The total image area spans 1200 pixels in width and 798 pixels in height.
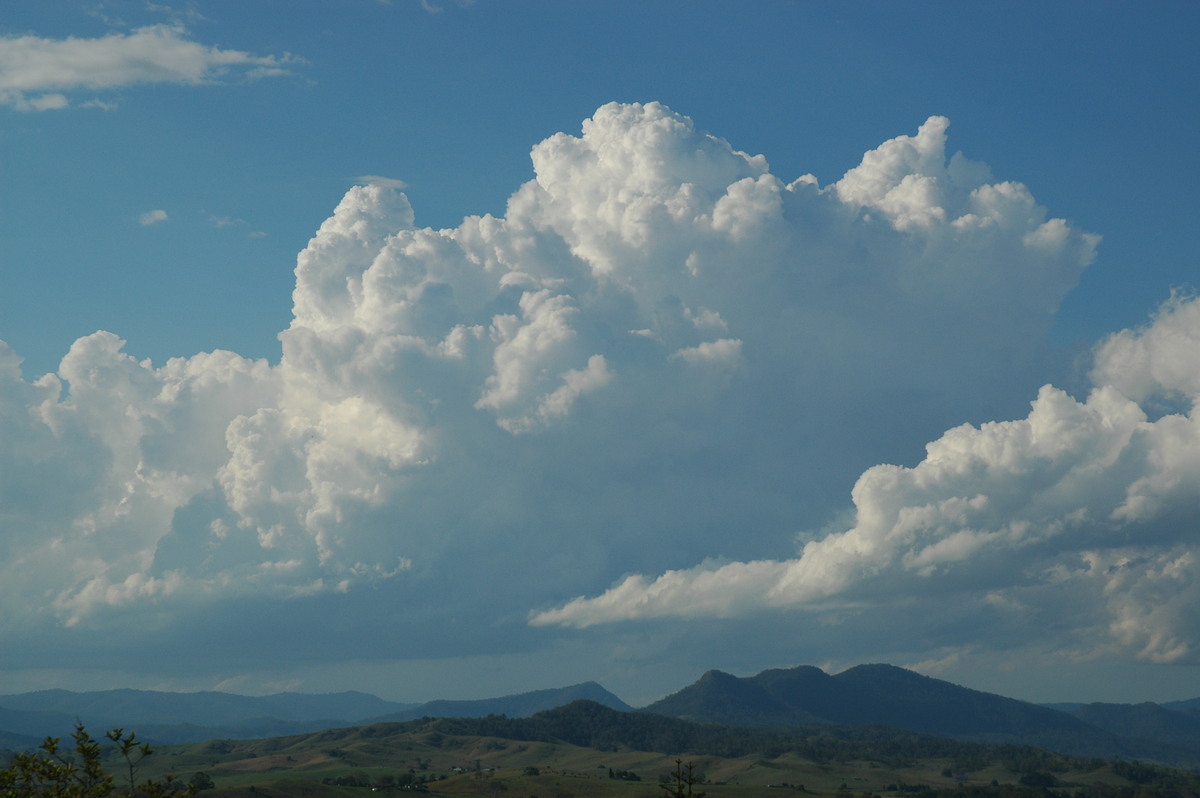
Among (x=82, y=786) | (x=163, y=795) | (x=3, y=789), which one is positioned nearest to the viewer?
→ (x=163, y=795)

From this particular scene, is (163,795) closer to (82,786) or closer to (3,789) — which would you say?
(82,786)

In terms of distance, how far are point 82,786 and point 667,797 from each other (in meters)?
42.1

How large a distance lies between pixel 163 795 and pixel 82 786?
6869 millimetres

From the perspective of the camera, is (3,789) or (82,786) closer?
(82,786)

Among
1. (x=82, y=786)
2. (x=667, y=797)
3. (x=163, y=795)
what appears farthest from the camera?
(x=667, y=797)

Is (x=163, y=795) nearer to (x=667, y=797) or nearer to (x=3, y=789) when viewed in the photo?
(x=3, y=789)

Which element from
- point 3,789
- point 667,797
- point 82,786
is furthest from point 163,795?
point 667,797

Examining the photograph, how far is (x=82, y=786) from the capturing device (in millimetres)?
56688

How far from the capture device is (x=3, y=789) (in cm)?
6034

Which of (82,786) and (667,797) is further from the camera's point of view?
(667,797)

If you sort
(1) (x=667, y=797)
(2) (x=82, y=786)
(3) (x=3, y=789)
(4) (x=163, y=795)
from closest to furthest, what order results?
(4) (x=163, y=795) → (2) (x=82, y=786) → (3) (x=3, y=789) → (1) (x=667, y=797)

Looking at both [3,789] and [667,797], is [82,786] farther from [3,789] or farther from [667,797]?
[667,797]

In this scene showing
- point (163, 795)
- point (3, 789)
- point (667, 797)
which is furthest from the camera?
point (667, 797)

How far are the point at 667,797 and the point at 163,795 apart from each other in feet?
135
